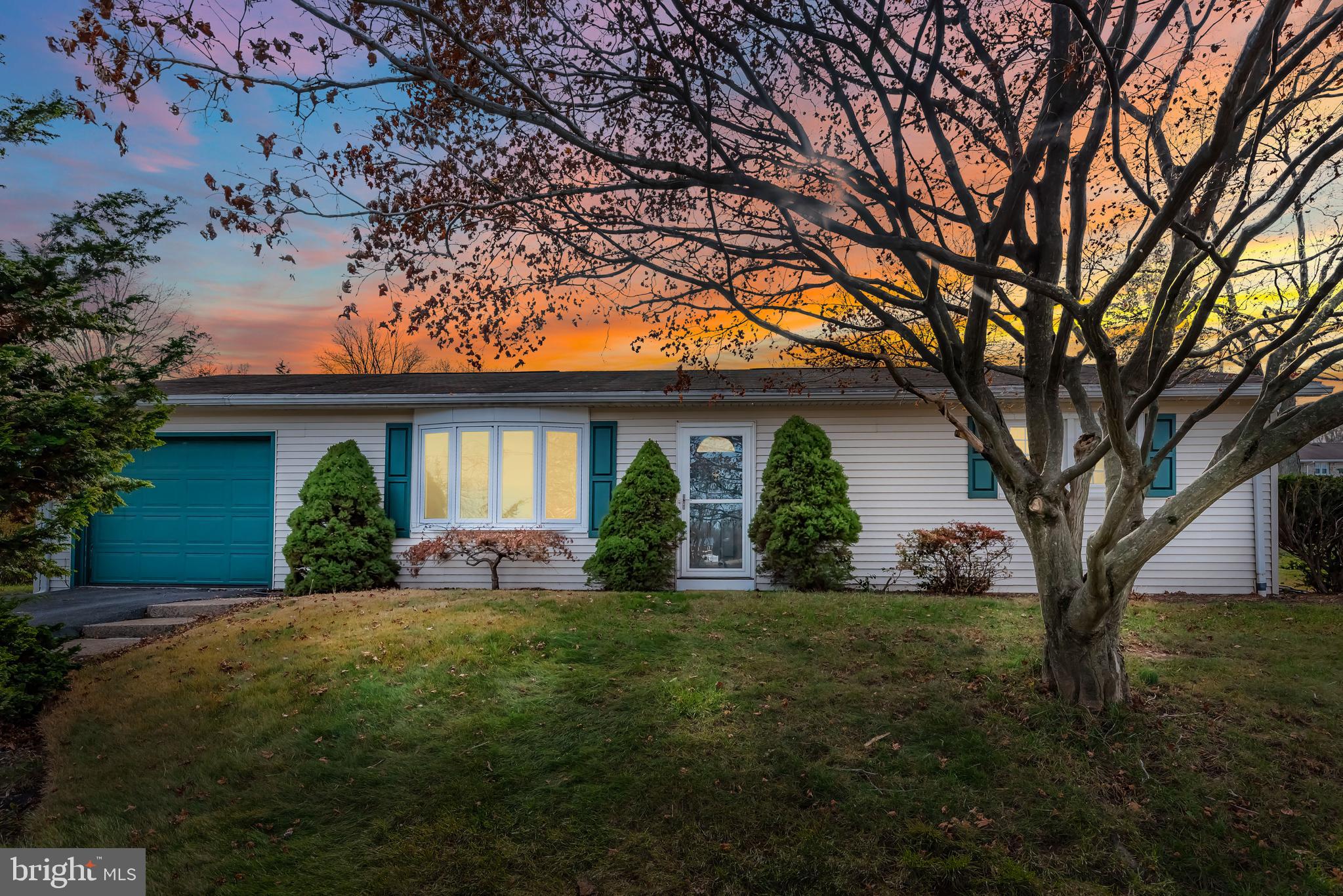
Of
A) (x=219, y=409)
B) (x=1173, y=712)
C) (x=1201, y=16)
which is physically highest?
(x=1201, y=16)

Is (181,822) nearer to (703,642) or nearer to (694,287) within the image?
(703,642)

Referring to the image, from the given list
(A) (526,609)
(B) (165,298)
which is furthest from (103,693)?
(B) (165,298)

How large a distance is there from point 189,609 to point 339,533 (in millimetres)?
1849

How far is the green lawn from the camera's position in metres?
3.60

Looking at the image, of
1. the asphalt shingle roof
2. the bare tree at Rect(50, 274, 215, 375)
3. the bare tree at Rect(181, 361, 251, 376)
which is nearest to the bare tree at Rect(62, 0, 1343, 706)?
the asphalt shingle roof

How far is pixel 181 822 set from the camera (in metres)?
3.92

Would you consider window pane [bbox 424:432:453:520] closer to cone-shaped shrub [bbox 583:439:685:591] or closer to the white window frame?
the white window frame

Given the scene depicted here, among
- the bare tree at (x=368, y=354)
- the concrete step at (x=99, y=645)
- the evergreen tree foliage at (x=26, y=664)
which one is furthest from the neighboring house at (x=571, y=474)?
the bare tree at (x=368, y=354)

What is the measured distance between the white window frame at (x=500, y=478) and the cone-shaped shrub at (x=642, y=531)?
0.74 meters

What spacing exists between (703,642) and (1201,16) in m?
6.53

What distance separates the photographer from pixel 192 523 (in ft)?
33.8

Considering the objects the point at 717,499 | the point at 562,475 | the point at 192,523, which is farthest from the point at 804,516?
the point at 192,523

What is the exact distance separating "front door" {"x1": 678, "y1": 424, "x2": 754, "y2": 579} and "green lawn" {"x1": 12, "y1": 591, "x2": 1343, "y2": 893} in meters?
3.27

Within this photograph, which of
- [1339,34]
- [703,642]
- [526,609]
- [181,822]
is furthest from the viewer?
[526,609]
